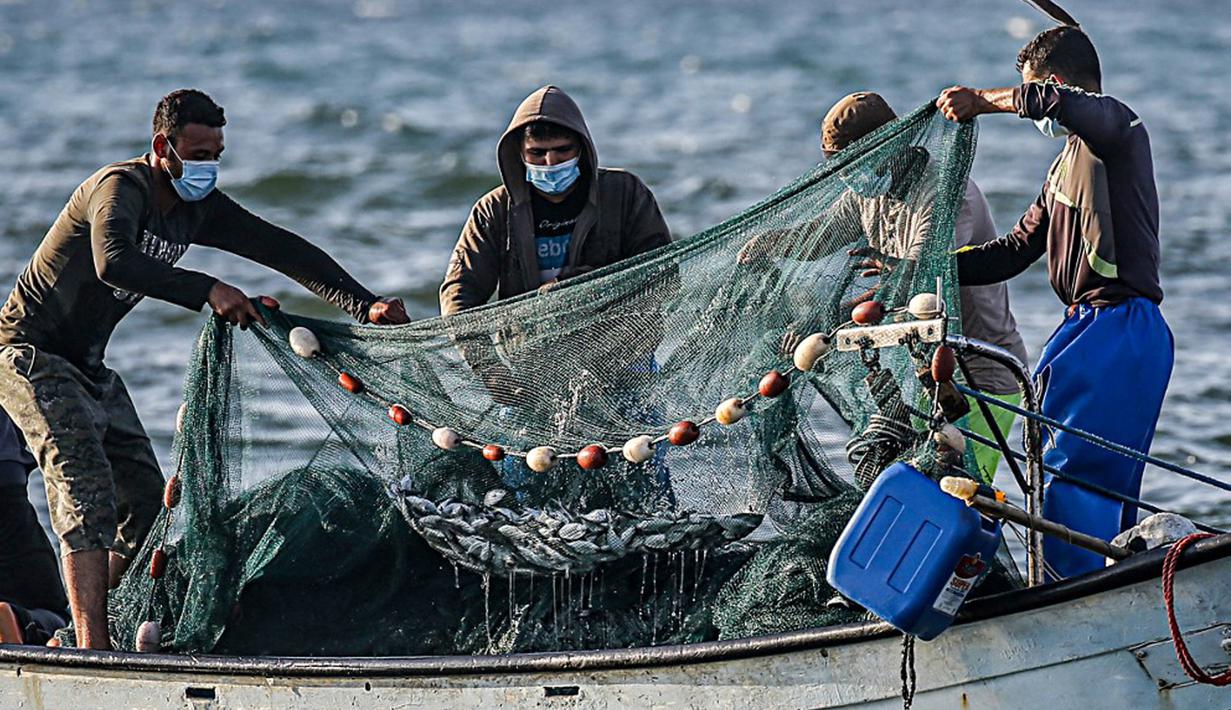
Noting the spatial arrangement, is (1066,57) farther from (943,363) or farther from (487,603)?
(487,603)

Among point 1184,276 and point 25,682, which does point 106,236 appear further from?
point 1184,276

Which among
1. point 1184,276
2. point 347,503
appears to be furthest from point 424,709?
point 1184,276

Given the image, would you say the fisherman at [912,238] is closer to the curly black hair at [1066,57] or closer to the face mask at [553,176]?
the curly black hair at [1066,57]

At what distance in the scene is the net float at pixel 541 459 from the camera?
18.6 feet

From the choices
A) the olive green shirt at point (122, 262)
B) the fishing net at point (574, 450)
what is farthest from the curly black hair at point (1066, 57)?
the olive green shirt at point (122, 262)

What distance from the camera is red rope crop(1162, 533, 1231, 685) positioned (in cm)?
488

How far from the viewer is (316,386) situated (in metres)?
6.05

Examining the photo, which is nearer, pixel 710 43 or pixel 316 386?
pixel 316 386

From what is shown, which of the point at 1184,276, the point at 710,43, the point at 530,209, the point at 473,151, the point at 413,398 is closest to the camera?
the point at 413,398

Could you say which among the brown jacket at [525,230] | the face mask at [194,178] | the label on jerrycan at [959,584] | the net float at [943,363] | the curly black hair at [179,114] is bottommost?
the label on jerrycan at [959,584]

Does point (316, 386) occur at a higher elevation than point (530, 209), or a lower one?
lower

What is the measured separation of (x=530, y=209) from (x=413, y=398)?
2.98ft

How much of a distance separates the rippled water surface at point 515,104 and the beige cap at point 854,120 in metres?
4.31

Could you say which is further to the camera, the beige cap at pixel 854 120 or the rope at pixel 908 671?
the beige cap at pixel 854 120
